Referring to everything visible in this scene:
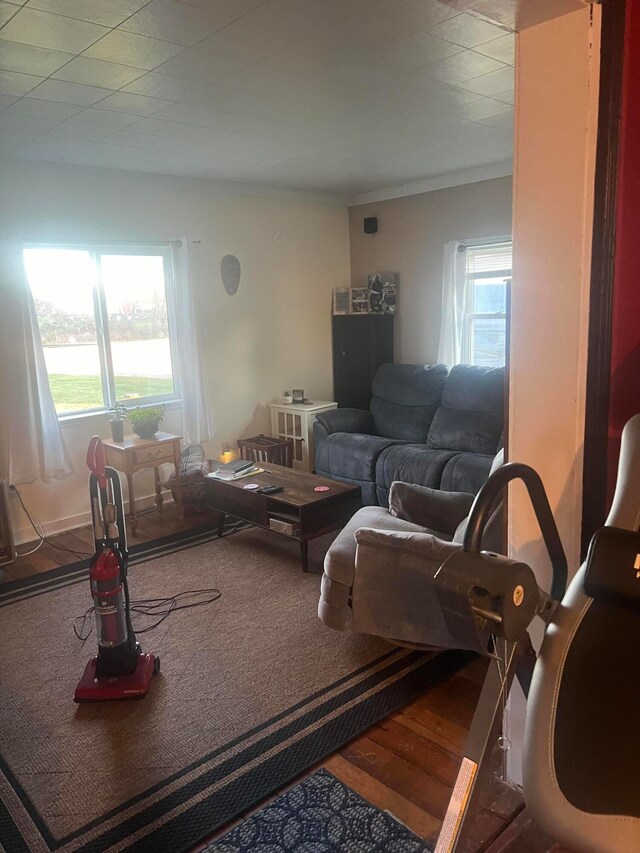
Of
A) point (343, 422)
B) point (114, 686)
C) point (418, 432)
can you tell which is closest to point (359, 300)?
point (343, 422)

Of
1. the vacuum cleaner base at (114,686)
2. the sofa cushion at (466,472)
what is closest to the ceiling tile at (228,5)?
the vacuum cleaner base at (114,686)

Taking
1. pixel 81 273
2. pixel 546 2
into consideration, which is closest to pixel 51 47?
pixel 546 2

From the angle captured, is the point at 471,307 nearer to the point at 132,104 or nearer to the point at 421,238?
the point at 421,238

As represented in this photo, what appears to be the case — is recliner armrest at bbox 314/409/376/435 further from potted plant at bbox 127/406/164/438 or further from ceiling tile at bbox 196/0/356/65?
ceiling tile at bbox 196/0/356/65

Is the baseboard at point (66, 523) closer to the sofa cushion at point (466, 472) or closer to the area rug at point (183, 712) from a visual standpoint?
the area rug at point (183, 712)

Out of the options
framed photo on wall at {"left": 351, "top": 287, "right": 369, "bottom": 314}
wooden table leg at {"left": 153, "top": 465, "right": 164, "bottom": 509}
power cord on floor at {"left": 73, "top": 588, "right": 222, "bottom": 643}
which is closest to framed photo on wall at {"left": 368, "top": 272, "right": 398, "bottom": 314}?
framed photo on wall at {"left": 351, "top": 287, "right": 369, "bottom": 314}

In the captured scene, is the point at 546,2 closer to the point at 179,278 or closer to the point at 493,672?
the point at 493,672

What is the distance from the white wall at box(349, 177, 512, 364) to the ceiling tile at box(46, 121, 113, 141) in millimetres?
2690

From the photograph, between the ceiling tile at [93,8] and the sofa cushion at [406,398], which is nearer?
the ceiling tile at [93,8]

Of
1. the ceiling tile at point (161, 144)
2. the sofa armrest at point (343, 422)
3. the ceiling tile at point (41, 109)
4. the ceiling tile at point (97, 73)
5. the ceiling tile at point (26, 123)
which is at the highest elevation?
the ceiling tile at point (161, 144)

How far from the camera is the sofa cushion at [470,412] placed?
4273 millimetres

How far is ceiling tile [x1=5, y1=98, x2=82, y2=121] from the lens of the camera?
280cm

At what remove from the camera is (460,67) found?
2.53 meters

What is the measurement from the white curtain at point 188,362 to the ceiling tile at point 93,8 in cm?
264
